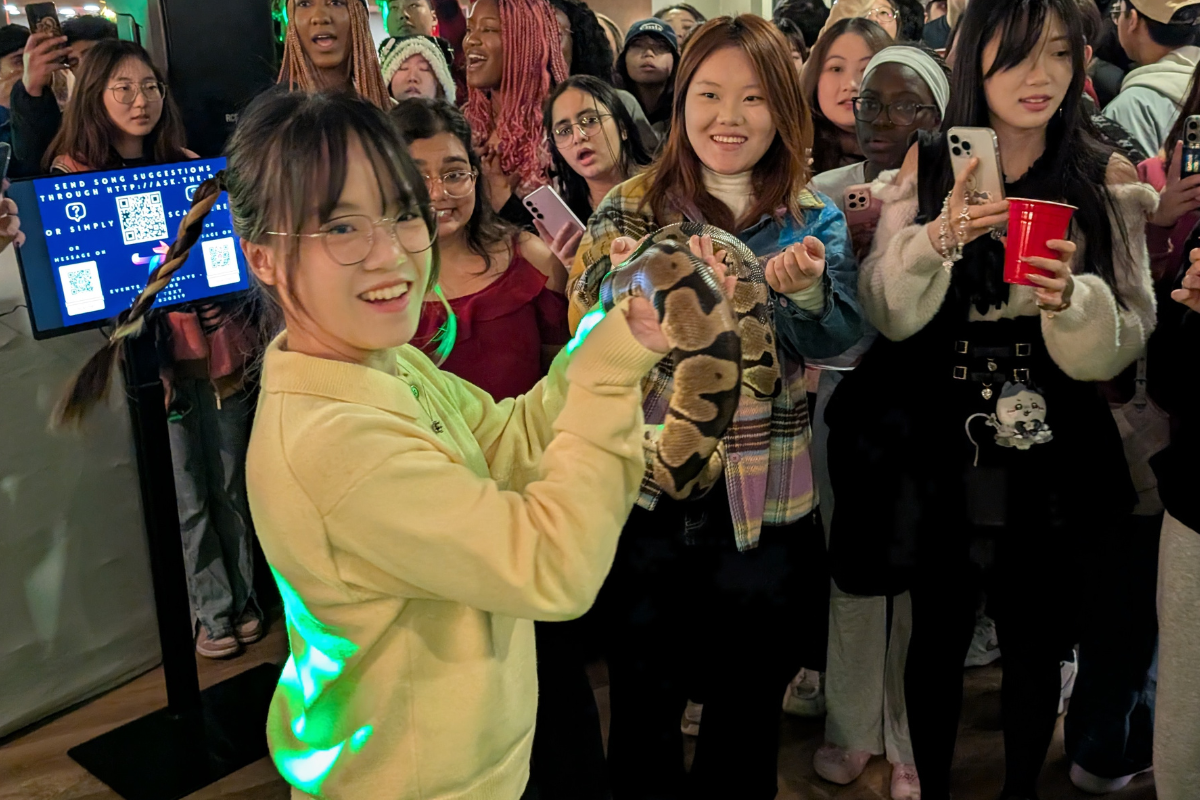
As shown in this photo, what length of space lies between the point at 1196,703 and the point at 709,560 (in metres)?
0.97

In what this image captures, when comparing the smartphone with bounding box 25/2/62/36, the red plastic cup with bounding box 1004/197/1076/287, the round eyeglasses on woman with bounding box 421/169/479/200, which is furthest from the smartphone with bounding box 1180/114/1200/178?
the smartphone with bounding box 25/2/62/36

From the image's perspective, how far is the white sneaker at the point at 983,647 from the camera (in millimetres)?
3119

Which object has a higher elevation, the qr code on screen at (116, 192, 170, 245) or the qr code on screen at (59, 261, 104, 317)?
the qr code on screen at (116, 192, 170, 245)

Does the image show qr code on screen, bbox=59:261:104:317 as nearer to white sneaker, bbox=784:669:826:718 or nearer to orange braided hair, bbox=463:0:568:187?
orange braided hair, bbox=463:0:568:187

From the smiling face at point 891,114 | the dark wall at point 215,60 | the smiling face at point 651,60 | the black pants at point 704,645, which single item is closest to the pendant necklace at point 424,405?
the black pants at point 704,645

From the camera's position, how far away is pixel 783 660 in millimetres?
2062

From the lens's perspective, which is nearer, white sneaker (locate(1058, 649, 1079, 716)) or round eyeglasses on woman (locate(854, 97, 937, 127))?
round eyeglasses on woman (locate(854, 97, 937, 127))

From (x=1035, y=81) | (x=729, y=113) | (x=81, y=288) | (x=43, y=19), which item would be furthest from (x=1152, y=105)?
(x=43, y=19)

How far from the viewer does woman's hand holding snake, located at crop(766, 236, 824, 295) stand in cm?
183

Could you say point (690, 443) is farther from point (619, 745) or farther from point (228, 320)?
point (228, 320)

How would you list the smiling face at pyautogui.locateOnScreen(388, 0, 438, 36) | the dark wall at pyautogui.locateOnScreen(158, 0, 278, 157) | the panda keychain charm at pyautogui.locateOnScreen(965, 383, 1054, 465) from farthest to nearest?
the smiling face at pyautogui.locateOnScreen(388, 0, 438, 36) < the dark wall at pyautogui.locateOnScreen(158, 0, 278, 157) < the panda keychain charm at pyautogui.locateOnScreen(965, 383, 1054, 465)

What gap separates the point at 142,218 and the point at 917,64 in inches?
80.1

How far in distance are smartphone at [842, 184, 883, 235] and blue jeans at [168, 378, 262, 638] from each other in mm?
1926

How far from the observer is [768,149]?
81.6 inches
